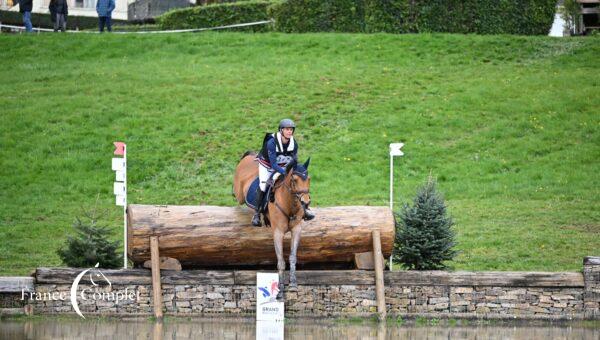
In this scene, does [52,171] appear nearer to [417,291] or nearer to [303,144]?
[303,144]

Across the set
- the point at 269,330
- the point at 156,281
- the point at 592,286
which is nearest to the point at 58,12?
the point at 156,281

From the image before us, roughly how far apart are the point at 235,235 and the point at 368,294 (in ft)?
8.23

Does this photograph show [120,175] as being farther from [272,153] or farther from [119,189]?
[272,153]

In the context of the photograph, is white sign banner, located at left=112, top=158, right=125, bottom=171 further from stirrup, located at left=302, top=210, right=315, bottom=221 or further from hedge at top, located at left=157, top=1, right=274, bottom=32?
hedge at top, located at left=157, top=1, right=274, bottom=32

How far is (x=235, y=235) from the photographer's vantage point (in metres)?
20.4

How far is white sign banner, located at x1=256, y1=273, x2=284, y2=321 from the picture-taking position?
65.4ft

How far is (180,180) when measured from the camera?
102 ft

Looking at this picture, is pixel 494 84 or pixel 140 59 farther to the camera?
pixel 140 59

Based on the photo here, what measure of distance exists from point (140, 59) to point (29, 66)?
3.91m

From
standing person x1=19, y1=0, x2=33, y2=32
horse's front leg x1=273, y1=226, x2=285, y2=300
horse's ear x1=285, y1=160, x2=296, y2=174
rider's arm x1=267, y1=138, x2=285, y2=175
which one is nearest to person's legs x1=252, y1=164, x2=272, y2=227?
rider's arm x1=267, y1=138, x2=285, y2=175

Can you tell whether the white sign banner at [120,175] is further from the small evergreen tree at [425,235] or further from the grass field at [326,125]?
the small evergreen tree at [425,235]

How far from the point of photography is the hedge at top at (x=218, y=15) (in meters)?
50.7

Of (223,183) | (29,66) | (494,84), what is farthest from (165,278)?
(29,66)

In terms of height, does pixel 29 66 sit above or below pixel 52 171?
above
